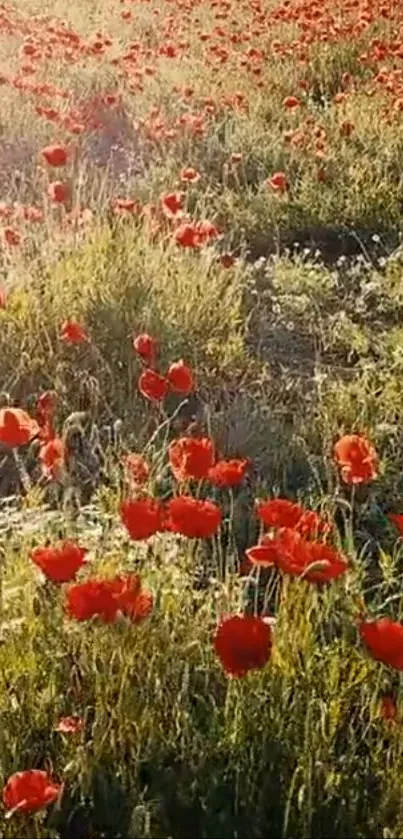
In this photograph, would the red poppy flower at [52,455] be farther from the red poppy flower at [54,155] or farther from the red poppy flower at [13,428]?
the red poppy flower at [54,155]

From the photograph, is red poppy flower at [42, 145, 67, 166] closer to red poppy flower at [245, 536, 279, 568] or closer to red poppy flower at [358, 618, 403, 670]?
red poppy flower at [245, 536, 279, 568]

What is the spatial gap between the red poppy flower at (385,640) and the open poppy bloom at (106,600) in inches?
14.1

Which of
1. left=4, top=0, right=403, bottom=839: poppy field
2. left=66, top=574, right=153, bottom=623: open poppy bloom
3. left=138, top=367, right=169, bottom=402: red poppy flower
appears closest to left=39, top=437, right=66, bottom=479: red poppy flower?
left=4, top=0, right=403, bottom=839: poppy field

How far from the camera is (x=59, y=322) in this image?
13.0 ft

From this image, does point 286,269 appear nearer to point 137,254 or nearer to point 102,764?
point 137,254

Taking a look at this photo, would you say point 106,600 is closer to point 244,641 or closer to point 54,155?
point 244,641

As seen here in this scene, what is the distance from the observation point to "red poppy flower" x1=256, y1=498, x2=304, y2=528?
207cm

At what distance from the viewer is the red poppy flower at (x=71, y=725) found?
195 centimetres

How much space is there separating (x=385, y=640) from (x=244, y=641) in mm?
205

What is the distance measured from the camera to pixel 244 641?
6.11 feet

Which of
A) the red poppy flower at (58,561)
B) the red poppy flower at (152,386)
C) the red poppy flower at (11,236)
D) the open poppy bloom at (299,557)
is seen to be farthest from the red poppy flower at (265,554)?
the red poppy flower at (11,236)

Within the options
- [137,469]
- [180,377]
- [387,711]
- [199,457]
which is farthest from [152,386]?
[387,711]

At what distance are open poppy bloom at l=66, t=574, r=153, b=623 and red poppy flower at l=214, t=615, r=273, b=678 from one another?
0.17 meters

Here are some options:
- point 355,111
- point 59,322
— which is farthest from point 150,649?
point 355,111
